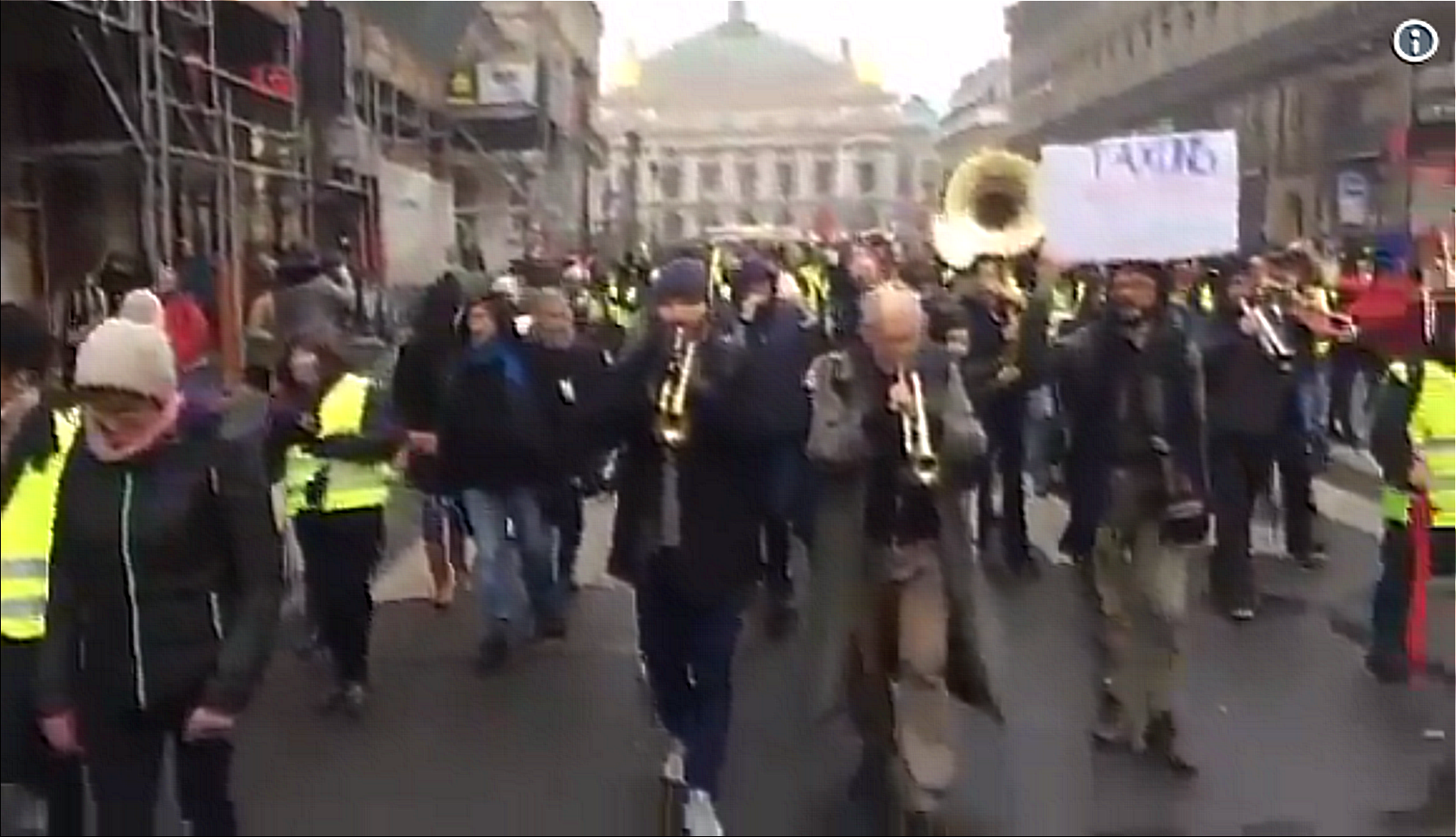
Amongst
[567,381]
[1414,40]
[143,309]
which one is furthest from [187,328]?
[1414,40]

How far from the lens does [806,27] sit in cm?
223

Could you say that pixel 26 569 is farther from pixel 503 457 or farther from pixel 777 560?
pixel 777 560

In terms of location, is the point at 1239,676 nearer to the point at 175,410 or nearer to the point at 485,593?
the point at 485,593

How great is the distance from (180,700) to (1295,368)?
159cm

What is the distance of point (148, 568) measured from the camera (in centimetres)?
215

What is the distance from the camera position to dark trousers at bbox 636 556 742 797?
2316 mm

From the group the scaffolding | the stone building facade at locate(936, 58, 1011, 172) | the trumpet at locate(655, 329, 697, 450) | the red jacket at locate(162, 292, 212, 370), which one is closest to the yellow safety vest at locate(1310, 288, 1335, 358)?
the stone building facade at locate(936, 58, 1011, 172)

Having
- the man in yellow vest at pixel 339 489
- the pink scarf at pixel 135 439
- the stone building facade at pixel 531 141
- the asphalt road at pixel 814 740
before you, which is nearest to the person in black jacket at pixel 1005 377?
the asphalt road at pixel 814 740

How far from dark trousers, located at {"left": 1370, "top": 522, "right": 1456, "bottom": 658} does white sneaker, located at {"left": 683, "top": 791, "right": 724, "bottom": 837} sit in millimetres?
980

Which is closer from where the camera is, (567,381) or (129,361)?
(129,361)

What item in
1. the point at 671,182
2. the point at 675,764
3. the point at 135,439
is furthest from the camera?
the point at 675,764

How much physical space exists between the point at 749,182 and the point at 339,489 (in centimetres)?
70

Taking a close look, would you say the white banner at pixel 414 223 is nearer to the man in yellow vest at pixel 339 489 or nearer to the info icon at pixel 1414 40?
the man in yellow vest at pixel 339 489

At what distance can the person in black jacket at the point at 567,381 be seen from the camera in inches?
88.7
